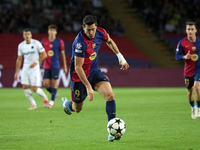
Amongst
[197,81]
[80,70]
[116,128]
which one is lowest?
[116,128]

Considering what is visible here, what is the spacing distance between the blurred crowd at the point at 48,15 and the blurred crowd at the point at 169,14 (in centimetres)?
283

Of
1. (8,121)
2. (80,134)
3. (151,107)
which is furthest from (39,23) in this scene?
(80,134)

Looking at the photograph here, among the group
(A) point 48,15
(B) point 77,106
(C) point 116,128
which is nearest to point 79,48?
(C) point 116,128

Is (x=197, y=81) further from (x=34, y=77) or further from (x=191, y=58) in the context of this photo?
(x=34, y=77)

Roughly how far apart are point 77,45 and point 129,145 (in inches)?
74.5

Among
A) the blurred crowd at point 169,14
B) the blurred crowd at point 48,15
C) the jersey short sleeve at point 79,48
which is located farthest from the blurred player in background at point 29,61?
the blurred crowd at point 169,14

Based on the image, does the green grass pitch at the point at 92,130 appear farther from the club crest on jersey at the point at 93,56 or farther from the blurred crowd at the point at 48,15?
the blurred crowd at the point at 48,15

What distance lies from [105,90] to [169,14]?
24753 millimetres

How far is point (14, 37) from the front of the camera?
93.1 ft

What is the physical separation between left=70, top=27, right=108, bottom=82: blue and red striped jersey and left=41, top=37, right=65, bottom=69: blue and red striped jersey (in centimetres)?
642

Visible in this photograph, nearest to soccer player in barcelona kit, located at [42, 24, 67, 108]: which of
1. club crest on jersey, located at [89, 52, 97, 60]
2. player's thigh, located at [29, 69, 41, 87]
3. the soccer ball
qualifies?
player's thigh, located at [29, 69, 41, 87]

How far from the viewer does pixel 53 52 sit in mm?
14781

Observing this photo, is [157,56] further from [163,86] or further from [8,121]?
[8,121]

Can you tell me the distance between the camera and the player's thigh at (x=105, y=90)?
298 inches
